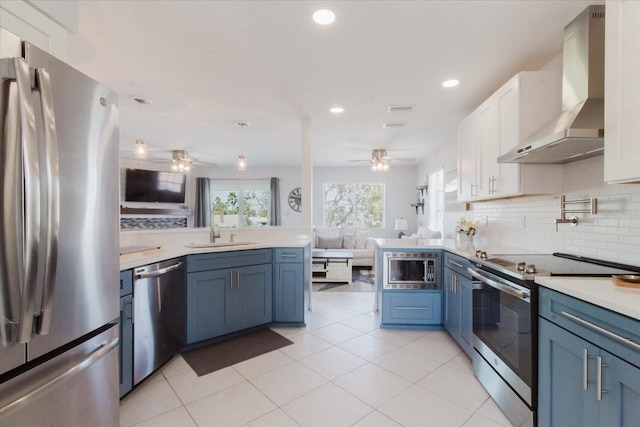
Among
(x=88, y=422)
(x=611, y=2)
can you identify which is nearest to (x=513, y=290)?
(x=611, y=2)

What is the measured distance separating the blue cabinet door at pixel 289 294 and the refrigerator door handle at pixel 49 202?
219 centimetres

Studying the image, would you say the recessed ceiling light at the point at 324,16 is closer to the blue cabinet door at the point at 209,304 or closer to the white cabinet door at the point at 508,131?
the white cabinet door at the point at 508,131

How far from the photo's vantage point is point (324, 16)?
182cm

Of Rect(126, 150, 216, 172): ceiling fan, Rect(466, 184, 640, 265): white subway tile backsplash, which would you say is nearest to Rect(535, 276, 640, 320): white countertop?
Rect(466, 184, 640, 265): white subway tile backsplash

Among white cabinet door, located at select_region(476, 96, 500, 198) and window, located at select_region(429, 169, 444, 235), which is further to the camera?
window, located at select_region(429, 169, 444, 235)

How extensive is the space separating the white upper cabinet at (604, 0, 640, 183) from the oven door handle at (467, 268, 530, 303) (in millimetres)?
696

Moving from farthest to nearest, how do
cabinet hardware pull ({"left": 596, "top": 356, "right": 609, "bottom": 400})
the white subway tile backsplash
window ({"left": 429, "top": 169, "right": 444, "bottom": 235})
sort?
window ({"left": 429, "top": 169, "right": 444, "bottom": 235})
the white subway tile backsplash
cabinet hardware pull ({"left": 596, "top": 356, "right": 609, "bottom": 400})

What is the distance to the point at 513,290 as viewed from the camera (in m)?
1.63

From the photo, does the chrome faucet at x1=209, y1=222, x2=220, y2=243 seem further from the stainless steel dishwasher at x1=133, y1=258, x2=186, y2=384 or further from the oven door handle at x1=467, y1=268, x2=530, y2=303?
the oven door handle at x1=467, y1=268, x2=530, y2=303

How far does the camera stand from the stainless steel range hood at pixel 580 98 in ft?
5.11

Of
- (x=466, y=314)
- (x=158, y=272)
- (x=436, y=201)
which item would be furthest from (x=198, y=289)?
(x=436, y=201)

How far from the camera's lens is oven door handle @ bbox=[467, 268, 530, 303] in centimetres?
155

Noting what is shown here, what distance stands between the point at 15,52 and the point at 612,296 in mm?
2320

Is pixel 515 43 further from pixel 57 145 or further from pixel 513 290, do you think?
pixel 57 145
